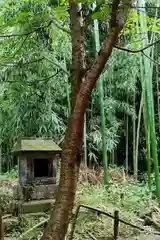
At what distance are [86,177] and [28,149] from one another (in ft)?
9.02

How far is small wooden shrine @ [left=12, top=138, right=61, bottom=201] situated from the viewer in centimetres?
472

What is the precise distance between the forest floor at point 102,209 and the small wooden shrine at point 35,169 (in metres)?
0.44

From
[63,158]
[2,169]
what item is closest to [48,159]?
[63,158]

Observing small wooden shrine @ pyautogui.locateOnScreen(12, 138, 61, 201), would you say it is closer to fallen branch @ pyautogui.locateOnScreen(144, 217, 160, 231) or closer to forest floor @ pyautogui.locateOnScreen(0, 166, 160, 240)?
forest floor @ pyautogui.locateOnScreen(0, 166, 160, 240)

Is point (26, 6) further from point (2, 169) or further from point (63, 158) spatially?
point (63, 158)

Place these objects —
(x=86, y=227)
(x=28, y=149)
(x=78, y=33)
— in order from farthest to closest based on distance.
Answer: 1. (x=28, y=149)
2. (x=86, y=227)
3. (x=78, y=33)

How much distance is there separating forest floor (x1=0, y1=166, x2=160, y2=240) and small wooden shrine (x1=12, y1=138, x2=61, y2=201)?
44 centimetres

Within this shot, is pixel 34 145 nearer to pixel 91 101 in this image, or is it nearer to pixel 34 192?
pixel 34 192

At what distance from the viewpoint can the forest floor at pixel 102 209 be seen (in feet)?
13.1

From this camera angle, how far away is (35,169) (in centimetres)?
511

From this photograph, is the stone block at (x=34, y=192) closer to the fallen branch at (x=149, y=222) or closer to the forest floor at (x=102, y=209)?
the forest floor at (x=102, y=209)

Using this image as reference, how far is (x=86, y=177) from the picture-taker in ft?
23.6

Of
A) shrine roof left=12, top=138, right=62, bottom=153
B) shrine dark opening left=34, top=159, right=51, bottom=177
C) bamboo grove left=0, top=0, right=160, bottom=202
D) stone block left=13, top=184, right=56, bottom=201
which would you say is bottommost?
stone block left=13, top=184, right=56, bottom=201

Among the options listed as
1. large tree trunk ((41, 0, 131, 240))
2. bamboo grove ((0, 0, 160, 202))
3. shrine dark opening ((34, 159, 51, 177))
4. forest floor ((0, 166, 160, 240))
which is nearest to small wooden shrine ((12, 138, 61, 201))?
shrine dark opening ((34, 159, 51, 177))
